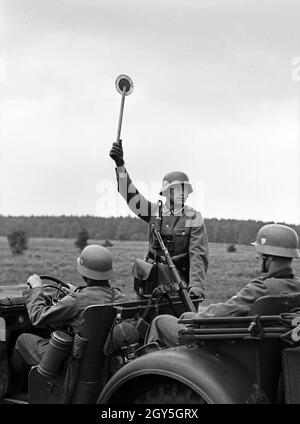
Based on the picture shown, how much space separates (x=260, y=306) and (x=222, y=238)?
1034 inches

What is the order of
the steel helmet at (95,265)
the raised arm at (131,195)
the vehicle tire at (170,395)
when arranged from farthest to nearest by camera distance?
the raised arm at (131,195), the steel helmet at (95,265), the vehicle tire at (170,395)

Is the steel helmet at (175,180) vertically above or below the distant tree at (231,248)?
below

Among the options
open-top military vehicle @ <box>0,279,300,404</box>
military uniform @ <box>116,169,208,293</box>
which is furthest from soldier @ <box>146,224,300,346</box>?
military uniform @ <box>116,169,208,293</box>

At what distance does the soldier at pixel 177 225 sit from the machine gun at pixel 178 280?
0.11m

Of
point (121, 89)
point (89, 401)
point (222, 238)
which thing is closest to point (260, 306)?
point (89, 401)

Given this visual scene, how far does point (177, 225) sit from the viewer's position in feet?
23.0

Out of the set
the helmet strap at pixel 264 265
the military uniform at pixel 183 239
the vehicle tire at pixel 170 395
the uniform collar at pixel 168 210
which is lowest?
the vehicle tire at pixel 170 395

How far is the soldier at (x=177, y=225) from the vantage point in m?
6.85

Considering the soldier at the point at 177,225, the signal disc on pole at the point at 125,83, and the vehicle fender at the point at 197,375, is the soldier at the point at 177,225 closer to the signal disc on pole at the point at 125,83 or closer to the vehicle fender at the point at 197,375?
the signal disc on pole at the point at 125,83

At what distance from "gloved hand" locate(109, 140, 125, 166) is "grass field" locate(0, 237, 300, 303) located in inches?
625

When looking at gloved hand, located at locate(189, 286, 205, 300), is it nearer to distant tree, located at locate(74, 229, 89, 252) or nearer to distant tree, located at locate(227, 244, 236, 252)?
distant tree, located at locate(227, 244, 236, 252)

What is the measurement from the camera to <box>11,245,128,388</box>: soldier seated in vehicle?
5.16 metres

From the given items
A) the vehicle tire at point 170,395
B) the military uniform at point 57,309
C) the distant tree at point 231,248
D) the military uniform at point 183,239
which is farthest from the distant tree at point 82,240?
the vehicle tire at point 170,395
